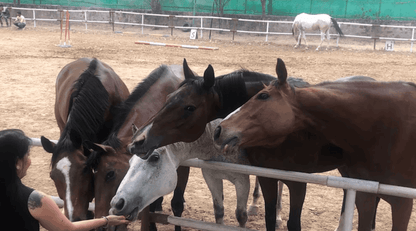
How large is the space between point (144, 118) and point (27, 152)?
3.97 feet

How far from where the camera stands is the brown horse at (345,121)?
7.41 ft

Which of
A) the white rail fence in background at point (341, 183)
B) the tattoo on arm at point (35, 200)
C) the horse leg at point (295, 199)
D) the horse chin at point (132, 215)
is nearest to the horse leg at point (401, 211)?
the white rail fence in background at point (341, 183)

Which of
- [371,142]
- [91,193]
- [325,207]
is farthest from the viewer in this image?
[325,207]

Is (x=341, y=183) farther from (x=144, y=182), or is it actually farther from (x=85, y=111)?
(x=85, y=111)

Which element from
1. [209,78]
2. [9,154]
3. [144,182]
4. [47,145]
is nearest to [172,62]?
[47,145]

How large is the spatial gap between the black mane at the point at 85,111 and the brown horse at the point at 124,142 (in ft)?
0.63

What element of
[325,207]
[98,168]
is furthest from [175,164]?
[325,207]

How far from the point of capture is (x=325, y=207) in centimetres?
445

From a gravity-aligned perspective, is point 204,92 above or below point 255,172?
above

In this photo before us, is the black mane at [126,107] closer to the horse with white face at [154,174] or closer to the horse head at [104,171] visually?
the horse head at [104,171]

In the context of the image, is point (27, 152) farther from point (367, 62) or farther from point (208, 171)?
point (367, 62)

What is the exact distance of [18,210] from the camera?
1.88 meters

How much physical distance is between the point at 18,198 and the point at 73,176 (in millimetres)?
718

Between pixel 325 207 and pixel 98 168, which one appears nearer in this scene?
pixel 98 168
